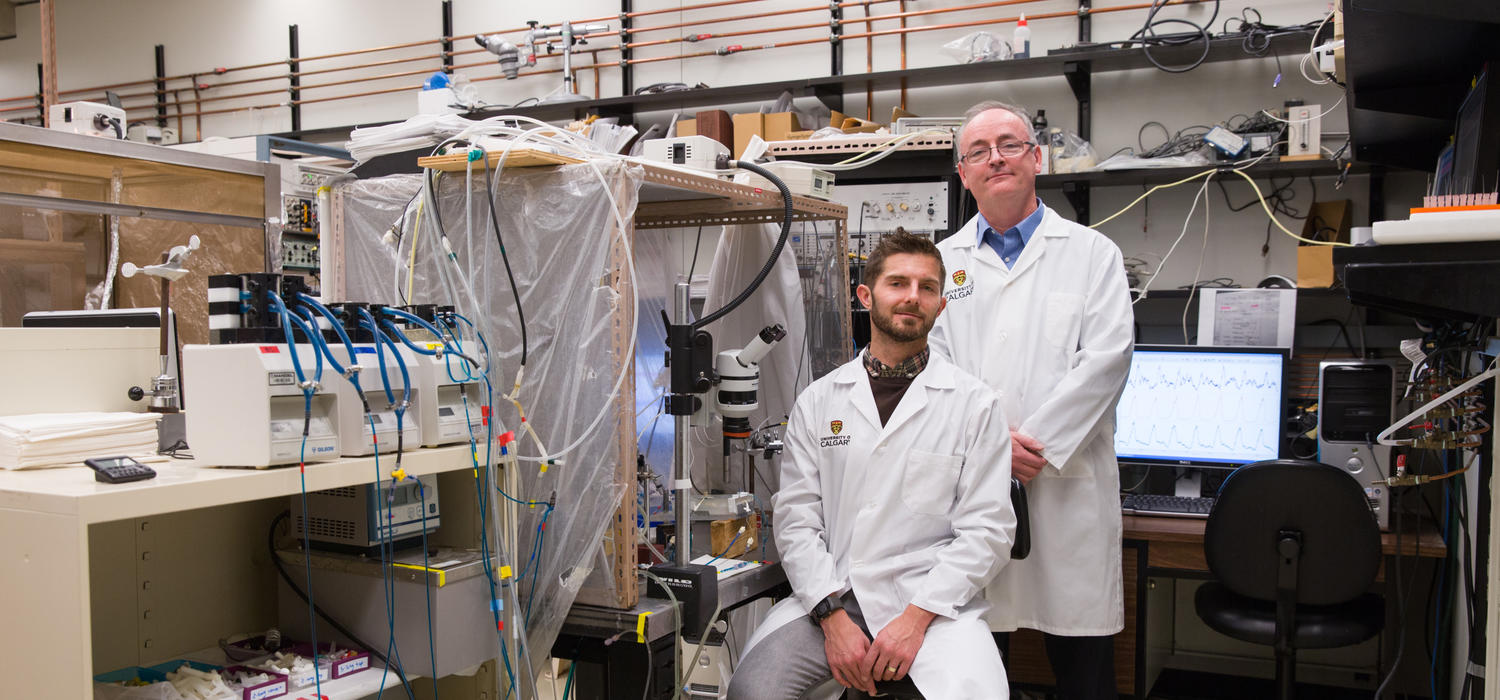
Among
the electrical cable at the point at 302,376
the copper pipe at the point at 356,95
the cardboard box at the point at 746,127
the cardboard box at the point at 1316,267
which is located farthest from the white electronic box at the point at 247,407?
the copper pipe at the point at 356,95

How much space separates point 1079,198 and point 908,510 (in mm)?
2138

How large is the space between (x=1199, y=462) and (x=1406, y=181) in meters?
1.32

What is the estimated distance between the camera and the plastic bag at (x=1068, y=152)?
3.52 meters

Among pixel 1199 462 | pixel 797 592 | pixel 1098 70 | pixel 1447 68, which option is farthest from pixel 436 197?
pixel 1098 70

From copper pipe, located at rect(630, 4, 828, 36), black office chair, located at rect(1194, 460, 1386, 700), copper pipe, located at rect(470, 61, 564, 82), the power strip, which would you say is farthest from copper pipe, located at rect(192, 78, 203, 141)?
black office chair, located at rect(1194, 460, 1386, 700)

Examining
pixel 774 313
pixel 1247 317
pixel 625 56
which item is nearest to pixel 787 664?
pixel 774 313

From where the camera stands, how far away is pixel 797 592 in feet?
6.46

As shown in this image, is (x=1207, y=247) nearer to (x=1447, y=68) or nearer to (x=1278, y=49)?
(x=1278, y=49)

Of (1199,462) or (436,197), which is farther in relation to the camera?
(1199,462)

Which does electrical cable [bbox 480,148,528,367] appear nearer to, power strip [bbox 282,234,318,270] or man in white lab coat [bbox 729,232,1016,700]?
man in white lab coat [bbox 729,232,1016,700]

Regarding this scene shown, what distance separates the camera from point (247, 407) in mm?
1424

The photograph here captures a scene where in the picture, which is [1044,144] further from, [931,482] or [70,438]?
[70,438]

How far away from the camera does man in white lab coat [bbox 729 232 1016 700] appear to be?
1.85 m

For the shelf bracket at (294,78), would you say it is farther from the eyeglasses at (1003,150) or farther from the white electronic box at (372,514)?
the eyeglasses at (1003,150)
